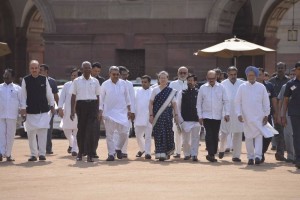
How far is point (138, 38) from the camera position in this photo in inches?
1340

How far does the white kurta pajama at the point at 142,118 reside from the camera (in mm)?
21500

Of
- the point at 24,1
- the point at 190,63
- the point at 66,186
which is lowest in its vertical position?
the point at 66,186

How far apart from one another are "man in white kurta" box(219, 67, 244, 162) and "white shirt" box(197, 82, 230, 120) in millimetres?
582

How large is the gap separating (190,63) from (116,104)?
13270mm

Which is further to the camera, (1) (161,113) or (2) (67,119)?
(2) (67,119)

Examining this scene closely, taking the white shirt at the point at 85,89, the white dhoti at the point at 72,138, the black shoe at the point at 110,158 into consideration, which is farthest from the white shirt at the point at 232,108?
the white dhoti at the point at 72,138

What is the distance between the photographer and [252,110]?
63.5 ft

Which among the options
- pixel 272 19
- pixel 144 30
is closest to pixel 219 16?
pixel 144 30

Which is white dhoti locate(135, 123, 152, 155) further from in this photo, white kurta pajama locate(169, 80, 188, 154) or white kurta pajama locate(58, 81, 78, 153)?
white kurta pajama locate(58, 81, 78, 153)

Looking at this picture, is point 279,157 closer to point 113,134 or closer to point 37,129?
point 113,134

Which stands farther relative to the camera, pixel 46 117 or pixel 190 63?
pixel 190 63

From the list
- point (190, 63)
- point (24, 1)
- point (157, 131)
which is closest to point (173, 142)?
point (157, 131)

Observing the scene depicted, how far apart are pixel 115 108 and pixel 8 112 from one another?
2.01m

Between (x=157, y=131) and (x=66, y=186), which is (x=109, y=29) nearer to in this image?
(x=157, y=131)
